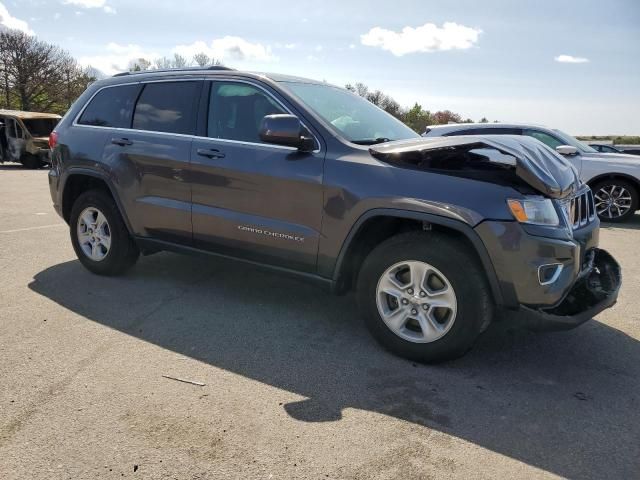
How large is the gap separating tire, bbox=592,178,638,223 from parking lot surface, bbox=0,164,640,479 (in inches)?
207

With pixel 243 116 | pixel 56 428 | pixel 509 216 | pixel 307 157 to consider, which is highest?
pixel 243 116

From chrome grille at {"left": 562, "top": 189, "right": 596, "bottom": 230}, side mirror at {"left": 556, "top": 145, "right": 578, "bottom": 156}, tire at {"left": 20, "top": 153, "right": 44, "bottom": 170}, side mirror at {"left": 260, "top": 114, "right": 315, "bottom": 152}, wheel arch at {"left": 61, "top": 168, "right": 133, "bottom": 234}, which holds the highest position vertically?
side mirror at {"left": 260, "top": 114, "right": 315, "bottom": 152}

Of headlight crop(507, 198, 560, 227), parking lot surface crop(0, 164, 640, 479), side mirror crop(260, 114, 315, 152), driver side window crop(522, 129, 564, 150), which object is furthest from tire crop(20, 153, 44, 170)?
headlight crop(507, 198, 560, 227)

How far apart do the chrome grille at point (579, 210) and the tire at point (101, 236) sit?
368 cm

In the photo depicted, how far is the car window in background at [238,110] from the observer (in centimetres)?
404

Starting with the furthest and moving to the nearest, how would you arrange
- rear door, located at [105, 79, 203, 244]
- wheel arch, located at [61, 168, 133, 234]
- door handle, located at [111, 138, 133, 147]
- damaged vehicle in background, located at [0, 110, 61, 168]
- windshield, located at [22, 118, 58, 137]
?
windshield, located at [22, 118, 58, 137] < damaged vehicle in background, located at [0, 110, 61, 168] < wheel arch, located at [61, 168, 133, 234] < door handle, located at [111, 138, 133, 147] < rear door, located at [105, 79, 203, 244]

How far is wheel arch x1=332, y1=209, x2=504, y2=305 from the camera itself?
315 centimetres

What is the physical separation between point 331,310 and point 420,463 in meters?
2.03

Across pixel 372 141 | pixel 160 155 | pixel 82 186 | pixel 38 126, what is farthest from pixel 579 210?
pixel 38 126

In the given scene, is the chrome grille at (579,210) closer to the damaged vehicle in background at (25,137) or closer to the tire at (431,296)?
the tire at (431,296)

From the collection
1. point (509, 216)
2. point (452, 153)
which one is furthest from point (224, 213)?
point (509, 216)

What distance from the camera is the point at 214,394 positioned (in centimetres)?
304

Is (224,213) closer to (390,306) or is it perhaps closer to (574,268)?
(390,306)

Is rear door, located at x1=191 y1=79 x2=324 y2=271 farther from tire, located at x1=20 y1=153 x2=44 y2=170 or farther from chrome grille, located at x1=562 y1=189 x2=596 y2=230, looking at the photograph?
tire, located at x1=20 y1=153 x2=44 y2=170
